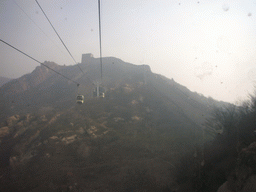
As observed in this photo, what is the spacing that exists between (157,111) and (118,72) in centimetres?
3128

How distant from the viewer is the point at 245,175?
24.4 ft

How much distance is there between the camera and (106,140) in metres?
28.5

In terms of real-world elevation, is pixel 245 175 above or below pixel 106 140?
above

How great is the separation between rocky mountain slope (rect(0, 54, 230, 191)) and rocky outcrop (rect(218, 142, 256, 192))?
6635 mm

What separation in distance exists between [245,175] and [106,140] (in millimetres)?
23747

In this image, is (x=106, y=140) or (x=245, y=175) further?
(x=106, y=140)

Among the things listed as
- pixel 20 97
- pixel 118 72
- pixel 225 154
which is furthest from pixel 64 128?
pixel 20 97

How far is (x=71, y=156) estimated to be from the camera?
77.5ft

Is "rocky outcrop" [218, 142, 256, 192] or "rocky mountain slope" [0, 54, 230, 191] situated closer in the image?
"rocky outcrop" [218, 142, 256, 192]

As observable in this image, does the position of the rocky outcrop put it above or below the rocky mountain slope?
above

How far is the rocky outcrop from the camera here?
22.8 ft

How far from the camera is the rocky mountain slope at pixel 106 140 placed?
682 inches

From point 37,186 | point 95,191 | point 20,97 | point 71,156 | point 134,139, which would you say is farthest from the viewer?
point 20,97

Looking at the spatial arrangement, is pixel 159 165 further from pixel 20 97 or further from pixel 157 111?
pixel 20 97
